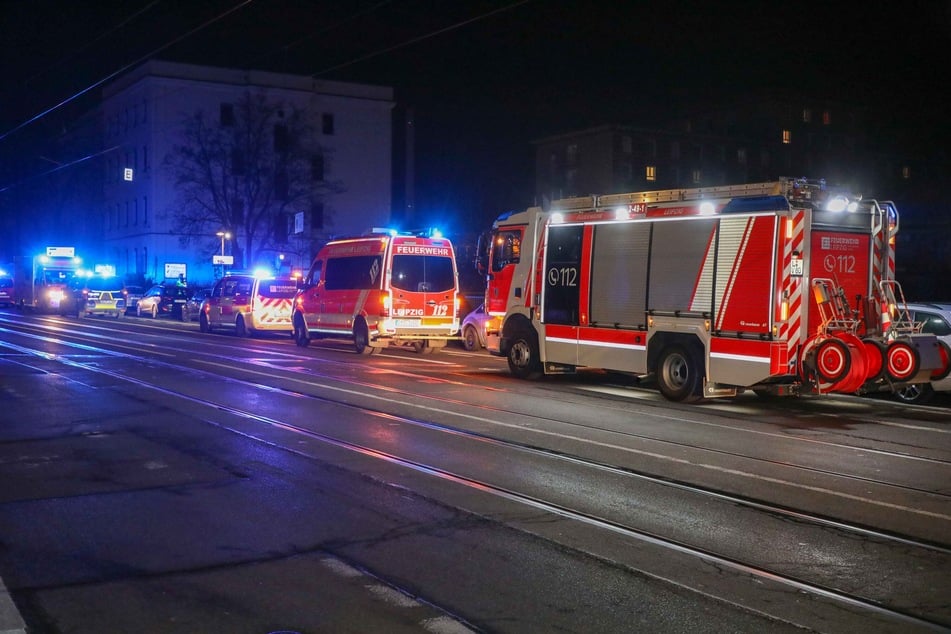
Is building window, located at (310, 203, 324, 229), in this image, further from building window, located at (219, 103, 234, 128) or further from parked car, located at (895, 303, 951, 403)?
parked car, located at (895, 303, 951, 403)

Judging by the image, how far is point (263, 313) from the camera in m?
30.9

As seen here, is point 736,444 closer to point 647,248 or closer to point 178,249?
point 647,248

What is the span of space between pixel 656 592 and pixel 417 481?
133 inches

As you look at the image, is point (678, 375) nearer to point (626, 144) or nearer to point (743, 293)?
point (743, 293)

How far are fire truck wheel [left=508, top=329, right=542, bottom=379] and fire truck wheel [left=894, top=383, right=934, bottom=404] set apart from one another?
5982 mm

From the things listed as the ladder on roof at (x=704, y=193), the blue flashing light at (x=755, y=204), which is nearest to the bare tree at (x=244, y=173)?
the ladder on roof at (x=704, y=193)

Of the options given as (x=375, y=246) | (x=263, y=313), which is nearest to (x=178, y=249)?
(x=263, y=313)

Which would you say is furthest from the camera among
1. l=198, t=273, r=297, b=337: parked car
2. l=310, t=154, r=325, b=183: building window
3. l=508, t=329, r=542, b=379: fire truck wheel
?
l=310, t=154, r=325, b=183: building window

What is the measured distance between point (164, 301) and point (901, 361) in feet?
134

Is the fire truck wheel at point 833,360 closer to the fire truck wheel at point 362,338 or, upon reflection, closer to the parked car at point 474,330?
the fire truck wheel at point 362,338

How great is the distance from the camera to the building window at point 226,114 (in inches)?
2623

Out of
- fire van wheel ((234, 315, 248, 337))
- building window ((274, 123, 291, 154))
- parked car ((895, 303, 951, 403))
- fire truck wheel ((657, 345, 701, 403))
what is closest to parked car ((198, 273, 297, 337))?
fire van wheel ((234, 315, 248, 337))

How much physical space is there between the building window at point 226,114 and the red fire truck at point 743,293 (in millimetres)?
54577

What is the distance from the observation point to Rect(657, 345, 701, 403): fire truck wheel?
560 inches
